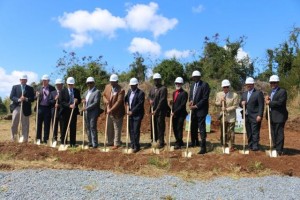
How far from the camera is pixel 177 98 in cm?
1105

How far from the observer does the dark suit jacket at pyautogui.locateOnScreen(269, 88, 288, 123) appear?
1009 cm

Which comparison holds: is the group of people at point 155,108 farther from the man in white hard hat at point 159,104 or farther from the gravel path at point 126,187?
the gravel path at point 126,187

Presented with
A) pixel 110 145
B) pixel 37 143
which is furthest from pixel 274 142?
pixel 37 143

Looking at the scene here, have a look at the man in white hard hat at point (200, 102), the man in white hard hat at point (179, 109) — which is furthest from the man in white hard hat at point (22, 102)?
the man in white hard hat at point (200, 102)

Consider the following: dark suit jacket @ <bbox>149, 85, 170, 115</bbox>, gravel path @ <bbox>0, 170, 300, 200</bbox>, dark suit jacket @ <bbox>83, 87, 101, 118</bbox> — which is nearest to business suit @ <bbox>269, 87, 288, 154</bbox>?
gravel path @ <bbox>0, 170, 300, 200</bbox>

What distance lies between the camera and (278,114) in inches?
402

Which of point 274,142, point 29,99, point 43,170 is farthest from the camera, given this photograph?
point 29,99

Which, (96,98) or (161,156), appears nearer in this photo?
(161,156)

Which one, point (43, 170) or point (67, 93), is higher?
point (67, 93)

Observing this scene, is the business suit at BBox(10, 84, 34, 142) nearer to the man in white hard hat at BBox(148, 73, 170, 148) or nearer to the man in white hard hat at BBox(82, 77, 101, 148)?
the man in white hard hat at BBox(82, 77, 101, 148)

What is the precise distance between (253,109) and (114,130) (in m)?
3.81

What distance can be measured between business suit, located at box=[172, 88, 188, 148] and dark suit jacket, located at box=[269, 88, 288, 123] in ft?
7.20

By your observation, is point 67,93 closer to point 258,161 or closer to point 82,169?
point 82,169

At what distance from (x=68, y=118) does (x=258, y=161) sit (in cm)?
538
